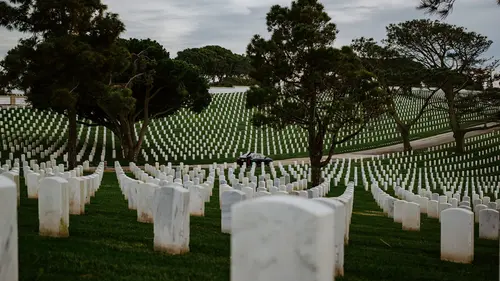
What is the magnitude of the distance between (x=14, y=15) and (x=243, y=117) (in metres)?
36.7

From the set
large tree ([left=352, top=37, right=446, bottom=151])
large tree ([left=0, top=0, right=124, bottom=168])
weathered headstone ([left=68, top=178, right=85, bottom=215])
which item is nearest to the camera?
weathered headstone ([left=68, top=178, right=85, bottom=215])

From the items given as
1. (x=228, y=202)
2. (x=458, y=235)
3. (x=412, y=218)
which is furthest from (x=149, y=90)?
(x=458, y=235)

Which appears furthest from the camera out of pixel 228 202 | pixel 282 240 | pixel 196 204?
pixel 196 204

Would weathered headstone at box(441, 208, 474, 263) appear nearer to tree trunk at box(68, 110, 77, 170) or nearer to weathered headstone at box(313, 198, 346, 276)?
weathered headstone at box(313, 198, 346, 276)

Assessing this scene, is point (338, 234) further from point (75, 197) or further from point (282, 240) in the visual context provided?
point (75, 197)

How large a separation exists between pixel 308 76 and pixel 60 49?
12.0 meters

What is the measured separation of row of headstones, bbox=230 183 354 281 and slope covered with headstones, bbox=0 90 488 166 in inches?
1224

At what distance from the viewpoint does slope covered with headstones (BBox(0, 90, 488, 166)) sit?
1576 inches

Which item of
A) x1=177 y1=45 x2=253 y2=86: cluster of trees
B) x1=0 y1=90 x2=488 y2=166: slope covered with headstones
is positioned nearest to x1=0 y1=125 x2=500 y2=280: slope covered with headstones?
x1=0 y1=90 x2=488 y2=166: slope covered with headstones

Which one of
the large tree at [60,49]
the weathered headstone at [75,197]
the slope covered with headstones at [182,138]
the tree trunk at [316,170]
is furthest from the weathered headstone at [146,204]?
the slope covered with headstones at [182,138]

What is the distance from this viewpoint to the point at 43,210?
24.8 feet

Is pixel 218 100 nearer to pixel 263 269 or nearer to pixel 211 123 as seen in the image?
pixel 211 123

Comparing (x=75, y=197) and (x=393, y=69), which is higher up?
(x=393, y=69)

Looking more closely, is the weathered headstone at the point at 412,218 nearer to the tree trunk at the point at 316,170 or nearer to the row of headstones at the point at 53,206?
the row of headstones at the point at 53,206
